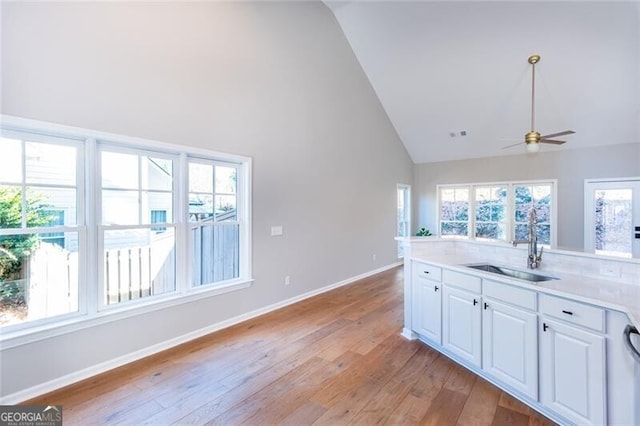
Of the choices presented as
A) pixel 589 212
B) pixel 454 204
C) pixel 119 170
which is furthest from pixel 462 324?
pixel 454 204

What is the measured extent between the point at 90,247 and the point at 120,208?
0.43 meters

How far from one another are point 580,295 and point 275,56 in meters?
4.09

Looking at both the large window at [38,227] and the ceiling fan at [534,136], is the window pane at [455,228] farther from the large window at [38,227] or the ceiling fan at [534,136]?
the large window at [38,227]

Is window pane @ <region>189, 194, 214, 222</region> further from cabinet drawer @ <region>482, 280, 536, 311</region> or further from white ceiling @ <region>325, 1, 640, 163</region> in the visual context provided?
white ceiling @ <region>325, 1, 640, 163</region>

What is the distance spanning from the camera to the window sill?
7.05 feet

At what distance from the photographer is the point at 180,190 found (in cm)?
320

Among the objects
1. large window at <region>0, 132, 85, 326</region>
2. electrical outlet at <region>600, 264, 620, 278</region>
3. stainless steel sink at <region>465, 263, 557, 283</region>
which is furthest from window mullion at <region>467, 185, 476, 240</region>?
large window at <region>0, 132, 85, 326</region>

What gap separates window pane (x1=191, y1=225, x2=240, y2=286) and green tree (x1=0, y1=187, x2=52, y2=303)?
133 centimetres

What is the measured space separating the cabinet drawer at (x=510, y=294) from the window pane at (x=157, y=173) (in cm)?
323

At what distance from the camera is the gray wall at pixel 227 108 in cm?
224

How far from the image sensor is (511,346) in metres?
2.21

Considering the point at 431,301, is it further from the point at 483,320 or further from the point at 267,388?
the point at 267,388

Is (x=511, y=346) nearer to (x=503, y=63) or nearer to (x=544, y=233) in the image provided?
(x=503, y=63)

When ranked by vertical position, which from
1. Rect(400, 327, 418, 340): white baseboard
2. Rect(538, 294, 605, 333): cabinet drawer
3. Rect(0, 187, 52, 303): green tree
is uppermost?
Rect(0, 187, 52, 303): green tree
